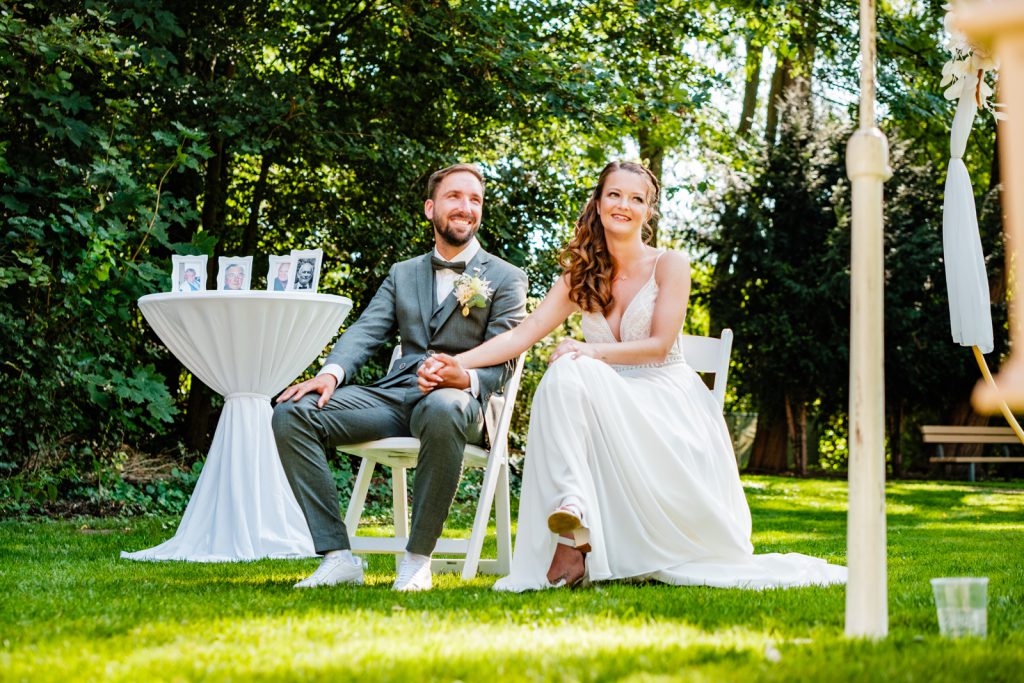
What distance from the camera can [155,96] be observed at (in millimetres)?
8039

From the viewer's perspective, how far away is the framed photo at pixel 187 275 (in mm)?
5301

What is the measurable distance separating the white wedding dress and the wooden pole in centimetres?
136

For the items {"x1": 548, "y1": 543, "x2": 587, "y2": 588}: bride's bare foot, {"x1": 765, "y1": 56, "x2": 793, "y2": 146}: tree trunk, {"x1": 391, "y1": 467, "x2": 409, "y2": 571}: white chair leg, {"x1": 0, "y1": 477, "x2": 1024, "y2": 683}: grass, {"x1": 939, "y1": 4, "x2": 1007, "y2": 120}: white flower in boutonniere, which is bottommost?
{"x1": 0, "y1": 477, "x2": 1024, "y2": 683}: grass

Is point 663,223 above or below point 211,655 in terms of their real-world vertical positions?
above

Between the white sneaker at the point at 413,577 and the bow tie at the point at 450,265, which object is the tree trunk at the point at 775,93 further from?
the white sneaker at the point at 413,577

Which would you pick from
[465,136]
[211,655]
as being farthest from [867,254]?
[465,136]

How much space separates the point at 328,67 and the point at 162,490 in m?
3.83

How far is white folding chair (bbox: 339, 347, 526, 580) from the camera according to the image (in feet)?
13.0

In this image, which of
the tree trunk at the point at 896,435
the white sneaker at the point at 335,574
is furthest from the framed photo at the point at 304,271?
the tree trunk at the point at 896,435

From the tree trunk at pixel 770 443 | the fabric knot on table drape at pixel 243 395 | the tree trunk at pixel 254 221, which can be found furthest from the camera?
the tree trunk at pixel 770 443

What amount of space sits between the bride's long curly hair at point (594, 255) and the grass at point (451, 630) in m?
1.19

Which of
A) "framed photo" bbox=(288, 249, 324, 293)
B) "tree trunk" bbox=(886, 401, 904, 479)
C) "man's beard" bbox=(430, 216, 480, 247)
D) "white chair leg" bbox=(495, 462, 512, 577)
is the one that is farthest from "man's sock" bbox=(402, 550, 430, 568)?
"tree trunk" bbox=(886, 401, 904, 479)

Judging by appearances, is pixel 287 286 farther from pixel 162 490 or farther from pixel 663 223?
pixel 663 223

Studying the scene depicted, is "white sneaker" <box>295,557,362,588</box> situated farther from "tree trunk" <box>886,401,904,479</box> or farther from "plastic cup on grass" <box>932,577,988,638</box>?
"tree trunk" <box>886,401,904,479</box>
